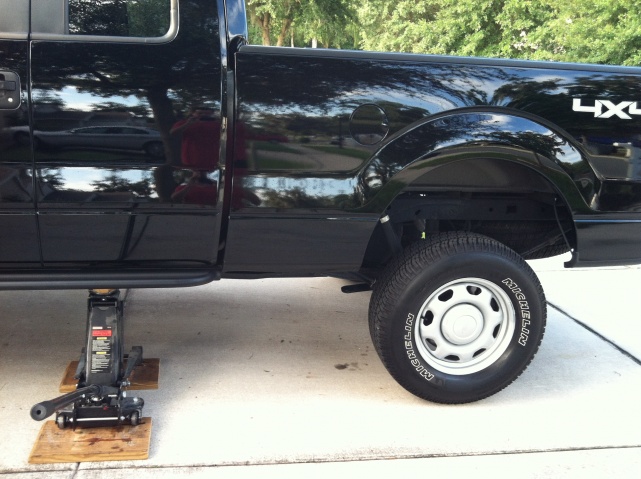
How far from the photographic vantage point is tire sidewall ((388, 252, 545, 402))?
10.6 ft

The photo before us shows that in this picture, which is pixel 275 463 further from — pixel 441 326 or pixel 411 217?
pixel 411 217

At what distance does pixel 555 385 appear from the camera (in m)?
3.71

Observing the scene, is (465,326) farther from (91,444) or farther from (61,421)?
(61,421)

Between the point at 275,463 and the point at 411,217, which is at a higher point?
the point at 411,217

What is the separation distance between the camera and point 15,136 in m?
2.76

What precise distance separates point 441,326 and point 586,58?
13.4 meters

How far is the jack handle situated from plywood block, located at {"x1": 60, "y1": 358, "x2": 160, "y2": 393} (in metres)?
0.39

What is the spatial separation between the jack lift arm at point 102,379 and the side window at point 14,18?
3.72 ft

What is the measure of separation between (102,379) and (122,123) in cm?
114

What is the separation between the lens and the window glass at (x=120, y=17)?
284 cm

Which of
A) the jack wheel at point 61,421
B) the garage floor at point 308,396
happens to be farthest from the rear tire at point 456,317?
the jack wheel at point 61,421

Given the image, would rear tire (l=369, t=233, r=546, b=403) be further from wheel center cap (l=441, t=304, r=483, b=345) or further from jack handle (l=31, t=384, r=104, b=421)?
jack handle (l=31, t=384, r=104, b=421)

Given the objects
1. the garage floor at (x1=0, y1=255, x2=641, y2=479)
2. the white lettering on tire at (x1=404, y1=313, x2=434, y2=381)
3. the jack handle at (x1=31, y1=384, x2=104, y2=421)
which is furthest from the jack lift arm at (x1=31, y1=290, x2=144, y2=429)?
the white lettering on tire at (x1=404, y1=313, x2=434, y2=381)

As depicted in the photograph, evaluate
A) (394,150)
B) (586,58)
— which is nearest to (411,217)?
(394,150)
